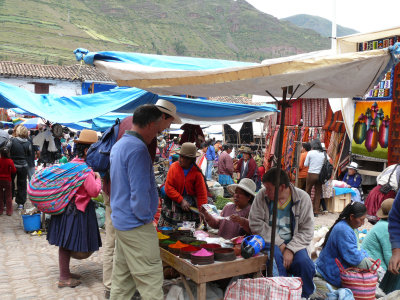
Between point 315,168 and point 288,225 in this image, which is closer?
point 288,225

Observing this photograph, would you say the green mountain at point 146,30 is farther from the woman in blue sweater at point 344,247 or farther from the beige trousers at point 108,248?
the woman in blue sweater at point 344,247

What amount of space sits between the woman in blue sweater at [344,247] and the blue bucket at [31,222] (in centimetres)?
510

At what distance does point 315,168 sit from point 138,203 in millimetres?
7035

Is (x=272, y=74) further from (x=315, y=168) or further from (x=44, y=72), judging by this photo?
(x=44, y=72)

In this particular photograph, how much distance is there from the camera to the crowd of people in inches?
109

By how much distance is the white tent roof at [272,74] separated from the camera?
2.34m

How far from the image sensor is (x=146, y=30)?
11181 centimetres

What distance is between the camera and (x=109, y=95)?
581cm

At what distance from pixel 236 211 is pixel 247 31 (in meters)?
139

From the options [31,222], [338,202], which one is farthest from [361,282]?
[338,202]

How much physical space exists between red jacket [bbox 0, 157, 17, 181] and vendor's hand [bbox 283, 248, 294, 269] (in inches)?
239

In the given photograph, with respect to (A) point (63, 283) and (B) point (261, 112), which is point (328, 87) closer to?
(B) point (261, 112)

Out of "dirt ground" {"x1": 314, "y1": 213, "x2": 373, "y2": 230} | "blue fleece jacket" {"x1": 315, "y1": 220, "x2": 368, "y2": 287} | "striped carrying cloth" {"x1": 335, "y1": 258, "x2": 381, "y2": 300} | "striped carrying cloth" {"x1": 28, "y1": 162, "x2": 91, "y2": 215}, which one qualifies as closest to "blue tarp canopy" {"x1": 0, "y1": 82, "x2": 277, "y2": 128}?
"striped carrying cloth" {"x1": 28, "y1": 162, "x2": 91, "y2": 215}

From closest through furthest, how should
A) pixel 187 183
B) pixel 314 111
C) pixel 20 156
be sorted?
1. pixel 187 183
2. pixel 20 156
3. pixel 314 111
